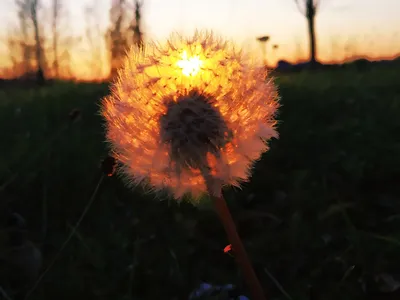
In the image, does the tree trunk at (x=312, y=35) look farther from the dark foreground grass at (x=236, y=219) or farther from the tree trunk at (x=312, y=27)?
the dark foreground grass at (x=236, y=219)

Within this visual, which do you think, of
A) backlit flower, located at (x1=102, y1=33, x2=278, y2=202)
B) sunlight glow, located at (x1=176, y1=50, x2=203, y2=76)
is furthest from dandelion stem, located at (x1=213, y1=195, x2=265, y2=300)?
sunlight glow, located at (x1=176, y1=50, x2=203, y2=76)

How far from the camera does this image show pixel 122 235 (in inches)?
103

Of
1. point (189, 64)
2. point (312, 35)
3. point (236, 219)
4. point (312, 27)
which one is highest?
point (189, 64)

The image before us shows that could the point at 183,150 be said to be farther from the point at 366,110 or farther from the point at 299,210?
the point at 366,110

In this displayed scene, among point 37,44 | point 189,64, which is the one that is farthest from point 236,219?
point 37,44

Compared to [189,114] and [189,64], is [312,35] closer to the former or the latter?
[189,64]

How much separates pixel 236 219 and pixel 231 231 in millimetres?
1702

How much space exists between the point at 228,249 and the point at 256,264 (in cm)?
129

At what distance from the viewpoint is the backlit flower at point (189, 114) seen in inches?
47.7

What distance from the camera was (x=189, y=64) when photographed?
129 cm

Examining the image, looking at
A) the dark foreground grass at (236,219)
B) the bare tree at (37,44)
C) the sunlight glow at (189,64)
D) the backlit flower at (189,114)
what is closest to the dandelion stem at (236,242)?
the backlit flower at (189,114)

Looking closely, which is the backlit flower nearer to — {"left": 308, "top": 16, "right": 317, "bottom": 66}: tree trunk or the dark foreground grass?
the dark foreground grass

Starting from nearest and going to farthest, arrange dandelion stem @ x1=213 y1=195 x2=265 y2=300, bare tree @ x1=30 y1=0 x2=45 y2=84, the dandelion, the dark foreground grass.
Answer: dandelion stem @ x1=213 y1=195 x2=265 y2=300 → the dandelion → the dark foreground grass → bare tree @ x1=30 y1=0 x2=45 y2=84

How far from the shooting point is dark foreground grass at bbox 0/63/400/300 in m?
2.28
